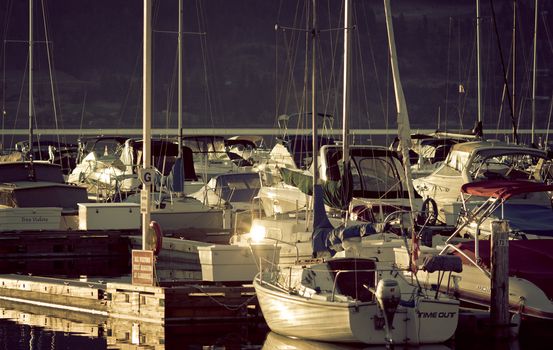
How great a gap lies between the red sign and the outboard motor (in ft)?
15.5

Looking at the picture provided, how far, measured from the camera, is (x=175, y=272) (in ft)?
93.2

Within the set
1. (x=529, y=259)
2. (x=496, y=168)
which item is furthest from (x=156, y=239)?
(x=496, y=168)

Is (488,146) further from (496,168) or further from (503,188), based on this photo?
(503,188)

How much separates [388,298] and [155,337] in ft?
14.6

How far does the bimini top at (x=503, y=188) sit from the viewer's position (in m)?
23.5

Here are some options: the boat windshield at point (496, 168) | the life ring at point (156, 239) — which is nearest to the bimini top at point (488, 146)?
the boat windshield at point (496, 168)

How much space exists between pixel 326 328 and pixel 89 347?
408cm

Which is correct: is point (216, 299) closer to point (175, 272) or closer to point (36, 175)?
point (175, 272)

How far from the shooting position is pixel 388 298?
1859cm

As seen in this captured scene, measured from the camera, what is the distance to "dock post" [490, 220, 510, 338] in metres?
20.6

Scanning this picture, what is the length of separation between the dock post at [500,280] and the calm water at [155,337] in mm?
336

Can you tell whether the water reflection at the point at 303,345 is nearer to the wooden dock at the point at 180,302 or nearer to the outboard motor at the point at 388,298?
the outboard motor at the point at 388,298

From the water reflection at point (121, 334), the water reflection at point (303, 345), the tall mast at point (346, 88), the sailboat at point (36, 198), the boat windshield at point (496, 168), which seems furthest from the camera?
the sailboat at point (36, 198)

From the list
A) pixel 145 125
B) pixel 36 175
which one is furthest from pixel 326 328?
pixel 36 175
